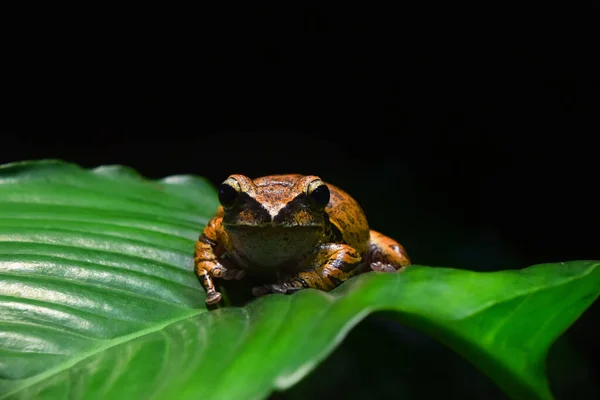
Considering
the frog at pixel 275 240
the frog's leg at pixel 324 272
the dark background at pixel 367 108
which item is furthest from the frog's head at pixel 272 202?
the dark background at pixel 367 108

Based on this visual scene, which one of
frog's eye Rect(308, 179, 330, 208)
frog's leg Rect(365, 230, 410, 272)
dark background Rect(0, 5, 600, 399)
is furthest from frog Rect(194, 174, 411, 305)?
dark background Rect(0, 5, 600, 399)

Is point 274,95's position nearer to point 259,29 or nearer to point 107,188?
point 259,29

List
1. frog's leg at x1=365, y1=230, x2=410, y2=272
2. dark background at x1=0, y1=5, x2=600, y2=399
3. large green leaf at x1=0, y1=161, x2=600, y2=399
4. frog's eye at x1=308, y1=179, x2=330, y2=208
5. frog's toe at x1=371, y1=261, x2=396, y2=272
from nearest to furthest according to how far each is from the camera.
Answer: large green leaf at x1=0, y1=161, x2=600, y2=399
frog's eye at x1=308, y1=179, x2=330, y2=208
frog's toe at x1=371, y1=261, x2=396, y2=272
frog's leg at x1=365, y1=230, x2=410, y2=272
dark background at x1=0, y1=5, x2=600, y2=399

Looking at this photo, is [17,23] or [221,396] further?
[17,23]

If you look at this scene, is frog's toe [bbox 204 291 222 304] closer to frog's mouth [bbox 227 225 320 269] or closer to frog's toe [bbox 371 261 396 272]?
frog's mouth [bbox 227 225 320 269]

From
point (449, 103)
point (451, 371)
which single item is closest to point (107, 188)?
point (451, 371)

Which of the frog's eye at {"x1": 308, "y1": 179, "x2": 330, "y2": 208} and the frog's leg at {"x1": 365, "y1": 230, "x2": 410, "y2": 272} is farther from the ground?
the frog's eye at {"x1": 308, "y1": 179, "x2": 330, "y2": 208}
